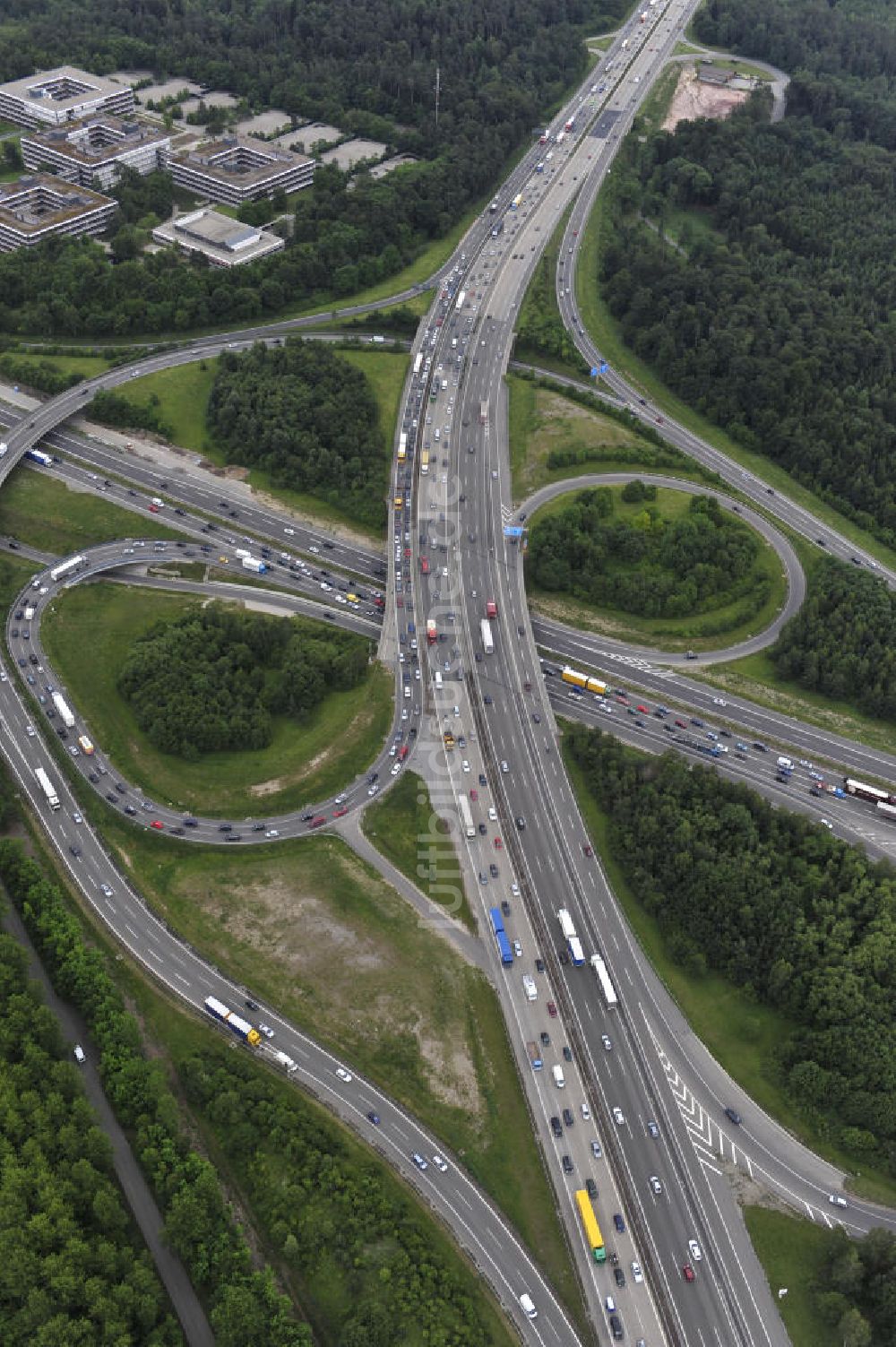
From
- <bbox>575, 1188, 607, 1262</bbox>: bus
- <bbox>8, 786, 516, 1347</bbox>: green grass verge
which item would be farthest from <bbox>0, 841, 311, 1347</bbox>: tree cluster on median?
<bbox>575, 1188, 607, 1262</bbox>: bus

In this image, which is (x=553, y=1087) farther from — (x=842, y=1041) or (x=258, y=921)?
(x=258, y=921)

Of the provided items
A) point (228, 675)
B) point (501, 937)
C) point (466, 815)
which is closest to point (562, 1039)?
point (501, 937)

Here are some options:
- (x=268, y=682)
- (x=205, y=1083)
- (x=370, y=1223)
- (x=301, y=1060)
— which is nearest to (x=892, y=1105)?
(x=370, y=1223)

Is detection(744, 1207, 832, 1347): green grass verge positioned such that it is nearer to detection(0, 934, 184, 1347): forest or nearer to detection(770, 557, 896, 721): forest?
detection(0, 934, 184, 1347): forest

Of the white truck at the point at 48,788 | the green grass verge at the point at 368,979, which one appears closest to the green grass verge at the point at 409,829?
the green grass verge at the point at 368,979

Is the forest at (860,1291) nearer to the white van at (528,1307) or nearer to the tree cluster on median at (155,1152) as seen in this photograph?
the white van at (528,1307)

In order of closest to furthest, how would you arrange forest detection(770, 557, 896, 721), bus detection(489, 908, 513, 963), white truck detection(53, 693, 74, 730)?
bus detection(489, 908, 513, 963), white truck detection(53, 693, 74, 730), forest detection(770, 557, 896, 721)
